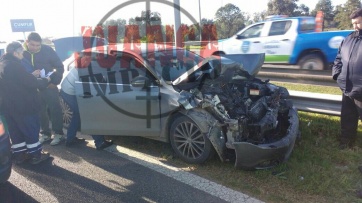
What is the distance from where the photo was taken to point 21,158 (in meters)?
4.04

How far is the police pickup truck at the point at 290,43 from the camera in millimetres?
7430

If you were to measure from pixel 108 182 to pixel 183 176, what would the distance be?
0.89m

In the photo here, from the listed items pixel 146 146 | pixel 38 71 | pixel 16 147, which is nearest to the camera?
pixel 16 147

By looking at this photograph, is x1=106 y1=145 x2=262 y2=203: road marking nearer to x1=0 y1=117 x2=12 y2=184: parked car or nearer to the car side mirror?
the car side mirror

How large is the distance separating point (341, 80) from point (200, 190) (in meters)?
2.24

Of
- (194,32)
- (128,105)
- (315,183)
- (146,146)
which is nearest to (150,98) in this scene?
(128,105)

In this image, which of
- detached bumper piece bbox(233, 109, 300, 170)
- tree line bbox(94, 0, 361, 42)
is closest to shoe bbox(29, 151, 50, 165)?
detached bumper piece bbox(233, 109, 300, 170)

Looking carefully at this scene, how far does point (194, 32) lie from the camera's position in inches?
844

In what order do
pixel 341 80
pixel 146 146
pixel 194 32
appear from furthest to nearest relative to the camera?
pixel 194 32 < pixel 146 146 < pixel 341 80

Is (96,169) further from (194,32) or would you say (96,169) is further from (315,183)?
(194,32)

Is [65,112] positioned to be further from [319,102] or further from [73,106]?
[319,102]

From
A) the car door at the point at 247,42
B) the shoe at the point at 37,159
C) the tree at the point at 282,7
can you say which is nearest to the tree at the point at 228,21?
the tree at the point at 282,7

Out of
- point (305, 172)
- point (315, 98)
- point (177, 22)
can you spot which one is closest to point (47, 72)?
point (305, 172)

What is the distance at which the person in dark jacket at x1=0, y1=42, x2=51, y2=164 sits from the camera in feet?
12.0
